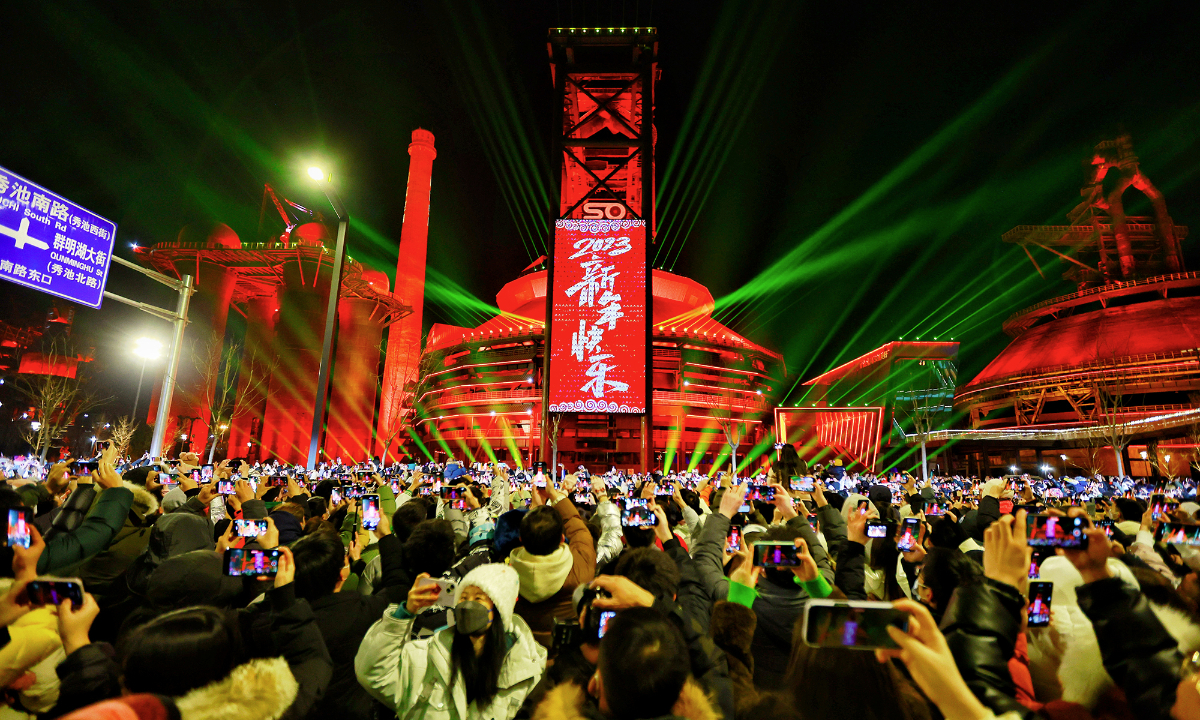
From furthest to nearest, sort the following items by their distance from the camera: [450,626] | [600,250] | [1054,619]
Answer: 1. [600,250]
2. [450,626]
3. [1054,619]

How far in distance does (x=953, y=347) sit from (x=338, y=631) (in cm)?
6592

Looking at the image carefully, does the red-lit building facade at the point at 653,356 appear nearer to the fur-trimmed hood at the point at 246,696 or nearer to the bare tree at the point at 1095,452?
the bare tree at the point at 1095,452

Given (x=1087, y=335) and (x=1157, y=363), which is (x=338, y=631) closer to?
(x=1157, y=363)

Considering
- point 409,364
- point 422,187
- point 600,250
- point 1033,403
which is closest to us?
point 600,250

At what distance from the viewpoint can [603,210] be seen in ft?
107

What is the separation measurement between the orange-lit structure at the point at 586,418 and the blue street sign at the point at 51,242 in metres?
33.8

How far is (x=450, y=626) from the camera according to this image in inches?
101

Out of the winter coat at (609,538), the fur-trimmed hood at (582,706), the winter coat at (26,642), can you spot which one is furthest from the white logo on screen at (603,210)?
the fur-trimmed hood at (582,706)

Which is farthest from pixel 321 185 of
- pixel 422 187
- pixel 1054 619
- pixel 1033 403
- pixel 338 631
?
pixel 422 187

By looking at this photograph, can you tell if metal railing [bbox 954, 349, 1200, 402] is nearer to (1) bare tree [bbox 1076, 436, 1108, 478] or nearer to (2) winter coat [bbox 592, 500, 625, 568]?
(1) bare tree [bbox 1076, 436, 1108, 478]

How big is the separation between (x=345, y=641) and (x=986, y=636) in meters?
3.16

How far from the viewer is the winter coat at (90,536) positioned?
352 cm

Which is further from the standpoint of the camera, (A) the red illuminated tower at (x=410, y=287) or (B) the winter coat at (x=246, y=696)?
(A) the red illuminated tower at (x=410, y=287)

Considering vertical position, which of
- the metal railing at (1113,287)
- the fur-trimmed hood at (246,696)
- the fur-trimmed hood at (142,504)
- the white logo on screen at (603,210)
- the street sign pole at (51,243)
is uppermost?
the metal railing at (1113,287)
